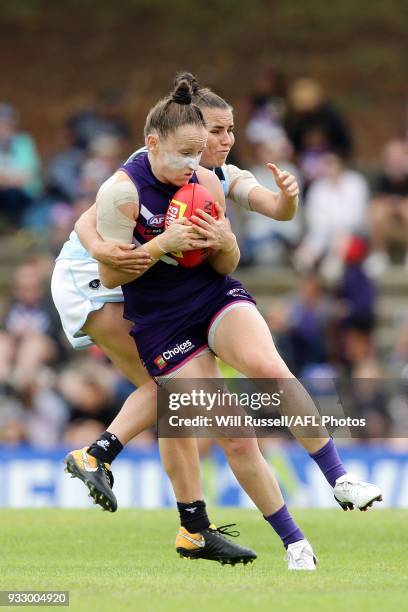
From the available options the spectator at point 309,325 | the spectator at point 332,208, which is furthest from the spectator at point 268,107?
the spectator at point 309,325

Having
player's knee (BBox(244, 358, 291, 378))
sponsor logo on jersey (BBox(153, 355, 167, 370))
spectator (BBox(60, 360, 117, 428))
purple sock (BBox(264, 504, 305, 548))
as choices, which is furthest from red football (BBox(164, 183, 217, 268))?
spectator (BBox(60, 360, 117, 428))

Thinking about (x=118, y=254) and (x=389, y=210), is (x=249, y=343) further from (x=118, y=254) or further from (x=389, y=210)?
(x=389, y=210)

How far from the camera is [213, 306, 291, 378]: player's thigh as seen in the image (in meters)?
7.23

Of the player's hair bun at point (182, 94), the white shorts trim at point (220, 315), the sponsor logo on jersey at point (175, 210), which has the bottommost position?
the white shorts trim at point (220, 315)

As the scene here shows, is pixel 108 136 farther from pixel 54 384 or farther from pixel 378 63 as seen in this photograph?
pixel 378 63

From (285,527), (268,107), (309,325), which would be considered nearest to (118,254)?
(285,527)

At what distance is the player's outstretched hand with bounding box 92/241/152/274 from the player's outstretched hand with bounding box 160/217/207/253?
12 centimetres

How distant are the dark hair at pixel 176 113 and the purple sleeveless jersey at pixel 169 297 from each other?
0.26 metres

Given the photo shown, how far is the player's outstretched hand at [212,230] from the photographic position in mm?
7305

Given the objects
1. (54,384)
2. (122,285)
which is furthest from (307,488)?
(122,285)

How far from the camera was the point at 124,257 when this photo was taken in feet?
23.9

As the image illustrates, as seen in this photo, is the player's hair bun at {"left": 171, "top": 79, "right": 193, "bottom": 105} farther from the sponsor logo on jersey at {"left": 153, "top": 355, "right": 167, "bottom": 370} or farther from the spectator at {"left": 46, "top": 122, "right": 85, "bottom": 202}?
the spectator at {"left": 46, "top": 122, "right": 85, "bottom": 202}

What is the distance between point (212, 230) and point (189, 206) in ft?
0.56

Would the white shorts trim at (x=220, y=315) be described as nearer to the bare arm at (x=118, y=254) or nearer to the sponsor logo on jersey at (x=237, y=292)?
the sponsor logo on jersey at (x=237, y=292)
